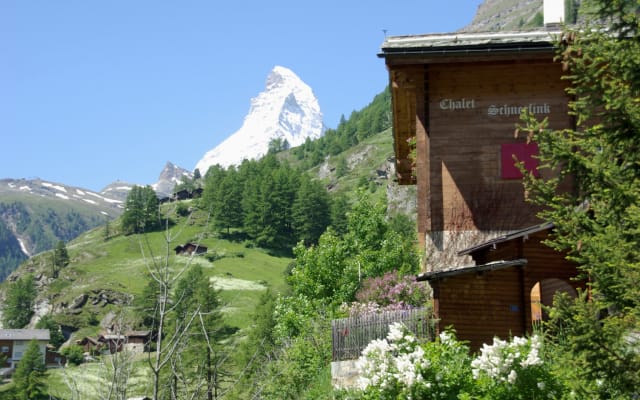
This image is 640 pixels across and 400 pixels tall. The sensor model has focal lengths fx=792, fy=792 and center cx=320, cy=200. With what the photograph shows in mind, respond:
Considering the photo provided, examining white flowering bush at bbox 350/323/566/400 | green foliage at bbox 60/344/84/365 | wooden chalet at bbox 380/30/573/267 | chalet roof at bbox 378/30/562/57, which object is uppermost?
chalet roof at bbox 378/30/562/57

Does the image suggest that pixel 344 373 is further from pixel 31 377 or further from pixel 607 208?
pixel 31 377

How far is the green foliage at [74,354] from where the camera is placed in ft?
382

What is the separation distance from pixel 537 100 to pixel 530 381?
904cm

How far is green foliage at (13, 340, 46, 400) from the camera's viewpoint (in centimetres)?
8081

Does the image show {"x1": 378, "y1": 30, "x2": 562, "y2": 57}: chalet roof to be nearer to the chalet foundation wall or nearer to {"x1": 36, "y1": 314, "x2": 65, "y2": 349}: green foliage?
the chalet foundation wall

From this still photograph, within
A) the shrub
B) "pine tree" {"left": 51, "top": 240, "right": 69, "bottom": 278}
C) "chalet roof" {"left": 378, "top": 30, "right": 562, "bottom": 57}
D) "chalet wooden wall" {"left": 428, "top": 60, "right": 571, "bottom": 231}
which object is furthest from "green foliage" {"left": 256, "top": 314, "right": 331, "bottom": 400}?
"pine tree" {"left": 51, "top": 240, "right": 69, "bottom": 278}

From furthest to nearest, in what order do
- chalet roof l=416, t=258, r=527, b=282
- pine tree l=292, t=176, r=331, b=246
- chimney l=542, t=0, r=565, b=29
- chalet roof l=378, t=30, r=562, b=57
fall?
pine tree l=292, t=176, r=331, b=246, chimney l=542, t=0, r=565, b=29, chalet roof l=378, t=30, r=562, b=57, chalet roof l=416, t=258, r=527, b=282

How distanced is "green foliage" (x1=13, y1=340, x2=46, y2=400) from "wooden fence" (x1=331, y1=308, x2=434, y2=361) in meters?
67.5

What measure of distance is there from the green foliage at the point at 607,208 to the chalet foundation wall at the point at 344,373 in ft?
28.6

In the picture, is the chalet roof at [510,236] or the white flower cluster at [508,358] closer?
the white flower cluster at [508,358]

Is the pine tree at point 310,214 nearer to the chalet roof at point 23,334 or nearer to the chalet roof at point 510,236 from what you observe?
the chalet roof at point 23,334

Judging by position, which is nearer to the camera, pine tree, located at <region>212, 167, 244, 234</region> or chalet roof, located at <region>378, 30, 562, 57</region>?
chalet roof, located at <region>378, 30, 562, 57</region>

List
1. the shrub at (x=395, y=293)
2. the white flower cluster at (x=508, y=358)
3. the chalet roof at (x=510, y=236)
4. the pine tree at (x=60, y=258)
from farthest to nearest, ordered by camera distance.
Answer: the pine tree at (x=60, y=258), the shrub at (x=395, y=293), the chalet roof at (x=510, y=236), the white flower cluster at (x=508, y=358)

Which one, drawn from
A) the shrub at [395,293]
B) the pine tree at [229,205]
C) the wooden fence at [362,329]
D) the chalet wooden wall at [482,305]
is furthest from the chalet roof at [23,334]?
the chalet wooden wall at [482,305]
